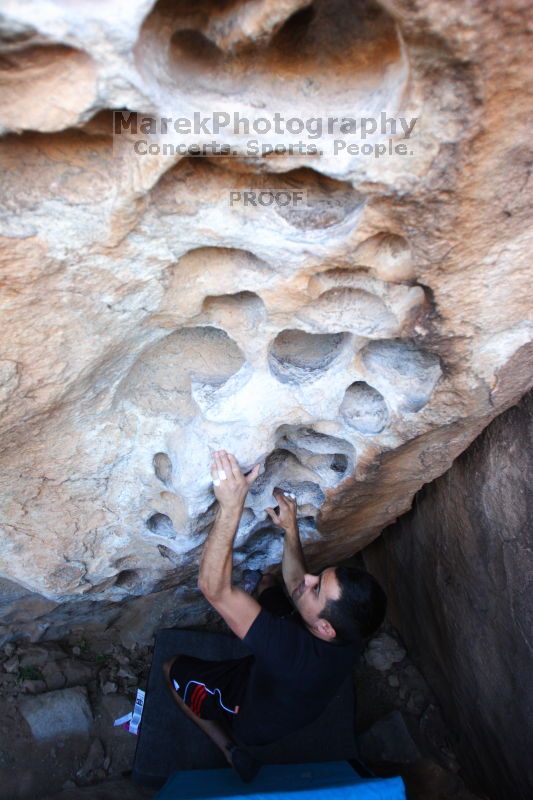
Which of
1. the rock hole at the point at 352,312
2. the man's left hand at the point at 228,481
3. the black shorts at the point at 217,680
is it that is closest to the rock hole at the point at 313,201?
the rock hole at the point at 352,312

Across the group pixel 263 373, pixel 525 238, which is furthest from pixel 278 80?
pixel 263 373

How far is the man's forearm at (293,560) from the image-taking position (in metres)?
1.71

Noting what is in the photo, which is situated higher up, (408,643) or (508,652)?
(508,652)

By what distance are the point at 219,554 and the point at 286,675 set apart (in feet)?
1.12

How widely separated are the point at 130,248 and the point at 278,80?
32cm

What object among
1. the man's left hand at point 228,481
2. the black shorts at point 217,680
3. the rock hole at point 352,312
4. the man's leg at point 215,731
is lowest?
the man's leg at point 215,731

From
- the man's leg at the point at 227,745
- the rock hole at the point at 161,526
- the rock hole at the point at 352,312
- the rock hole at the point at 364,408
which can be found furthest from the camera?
the man's leg at the point at 227,745

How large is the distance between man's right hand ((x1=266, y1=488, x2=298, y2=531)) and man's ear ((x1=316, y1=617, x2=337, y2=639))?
0.25 meters

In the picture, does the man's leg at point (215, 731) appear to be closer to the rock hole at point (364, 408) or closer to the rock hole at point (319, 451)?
the rock hole at point (319, 451)

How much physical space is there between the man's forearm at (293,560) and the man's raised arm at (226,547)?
0.24 m

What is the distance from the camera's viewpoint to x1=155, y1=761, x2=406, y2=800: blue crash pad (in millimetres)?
1518

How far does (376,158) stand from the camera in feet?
2.97

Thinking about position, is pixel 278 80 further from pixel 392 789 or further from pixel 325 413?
pixel 392 789

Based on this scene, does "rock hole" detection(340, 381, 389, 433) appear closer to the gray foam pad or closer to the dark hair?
the dark hair
